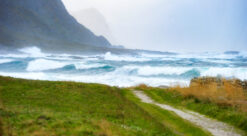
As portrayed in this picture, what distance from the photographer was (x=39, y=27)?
5910 inches

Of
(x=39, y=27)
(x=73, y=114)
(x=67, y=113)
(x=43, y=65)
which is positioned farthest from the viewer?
(x=39, y=27)

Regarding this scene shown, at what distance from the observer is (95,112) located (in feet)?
34.4

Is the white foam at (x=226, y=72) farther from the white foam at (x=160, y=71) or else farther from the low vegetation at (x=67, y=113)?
the low vegetation at (x=67, y=113)

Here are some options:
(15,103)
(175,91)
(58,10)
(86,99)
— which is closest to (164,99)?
(175,91)

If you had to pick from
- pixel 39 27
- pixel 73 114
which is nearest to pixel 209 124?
pixel 73 114

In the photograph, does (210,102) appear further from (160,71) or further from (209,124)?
(160,71)

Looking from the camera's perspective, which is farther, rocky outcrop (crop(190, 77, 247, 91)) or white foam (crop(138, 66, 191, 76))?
white foam (crop(138, 66, 191, 76))

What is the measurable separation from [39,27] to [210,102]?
487 feet

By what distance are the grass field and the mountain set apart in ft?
332

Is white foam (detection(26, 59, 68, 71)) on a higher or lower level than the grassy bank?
higher

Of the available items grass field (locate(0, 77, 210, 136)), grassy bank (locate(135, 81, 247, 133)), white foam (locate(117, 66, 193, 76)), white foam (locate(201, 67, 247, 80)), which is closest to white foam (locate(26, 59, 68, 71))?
white foam (locate(117, 66, 193, 76))

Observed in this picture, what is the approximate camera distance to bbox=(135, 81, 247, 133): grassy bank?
12.1 meters

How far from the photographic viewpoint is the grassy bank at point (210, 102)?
39.6 ft

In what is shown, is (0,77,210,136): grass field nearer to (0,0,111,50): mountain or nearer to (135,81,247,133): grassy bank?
(135,81,247,133): grassy bank
